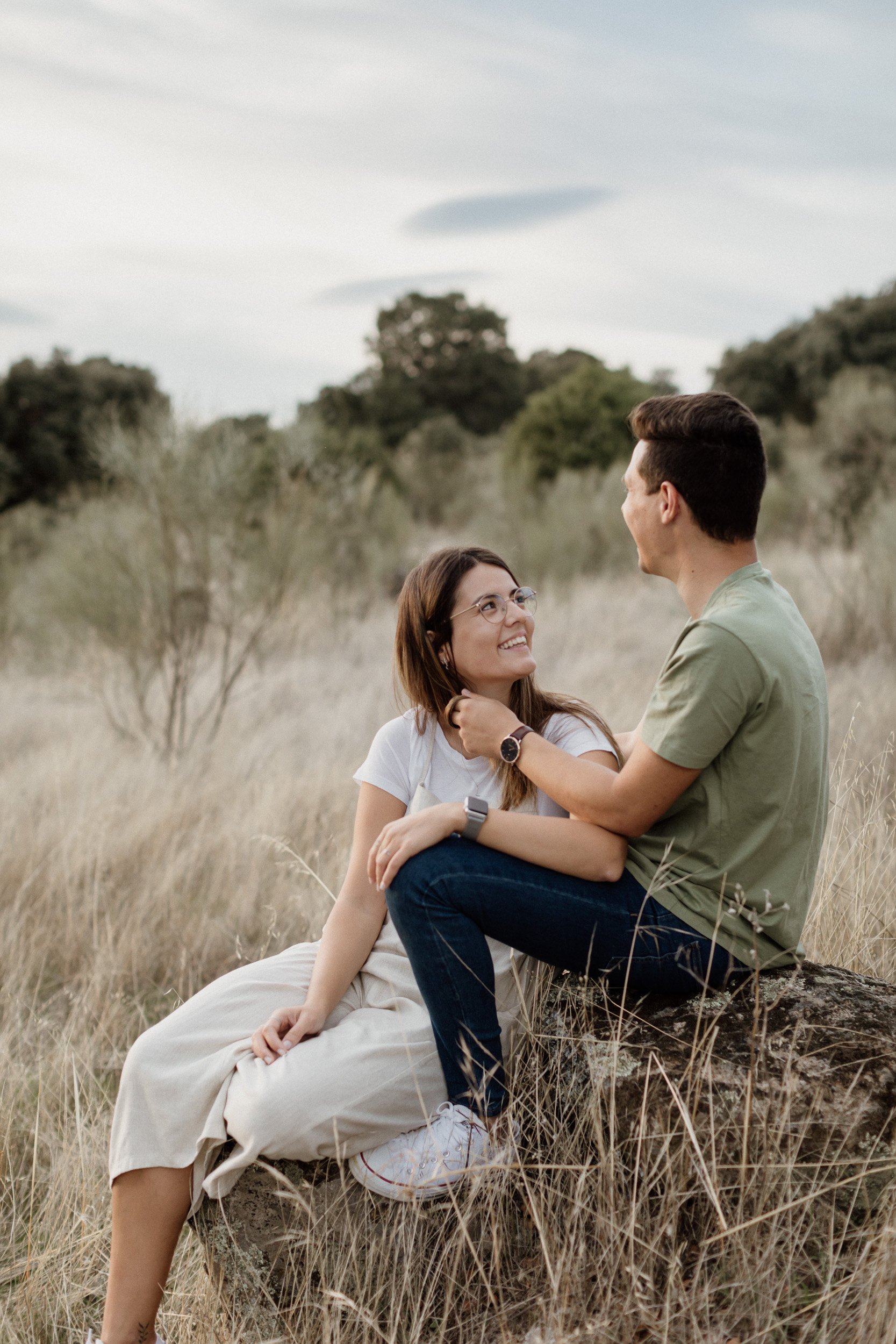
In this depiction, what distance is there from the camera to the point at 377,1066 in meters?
2.02

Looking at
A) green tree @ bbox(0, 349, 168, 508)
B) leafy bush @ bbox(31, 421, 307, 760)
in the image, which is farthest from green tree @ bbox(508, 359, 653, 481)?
leafy bush @ bbox(31, 421, 307, 760)

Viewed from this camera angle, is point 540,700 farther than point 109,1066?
No

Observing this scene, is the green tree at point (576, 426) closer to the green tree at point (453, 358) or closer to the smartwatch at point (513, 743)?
the green tree at point (453, 358)

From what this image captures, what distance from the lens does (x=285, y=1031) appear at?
2.16 metres

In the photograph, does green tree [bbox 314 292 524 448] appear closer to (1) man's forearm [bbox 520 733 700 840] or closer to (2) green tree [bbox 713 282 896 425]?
(2) green tree [bbox 713 282 896 425]

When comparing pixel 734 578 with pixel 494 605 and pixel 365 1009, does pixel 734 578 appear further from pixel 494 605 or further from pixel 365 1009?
pixel 365 1009

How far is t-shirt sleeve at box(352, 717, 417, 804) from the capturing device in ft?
7.87

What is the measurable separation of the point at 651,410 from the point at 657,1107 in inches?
54.9

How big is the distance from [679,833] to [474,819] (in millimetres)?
431

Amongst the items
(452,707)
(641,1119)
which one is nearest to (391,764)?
(452,707)

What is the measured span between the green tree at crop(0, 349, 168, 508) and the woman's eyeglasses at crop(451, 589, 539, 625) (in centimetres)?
1544

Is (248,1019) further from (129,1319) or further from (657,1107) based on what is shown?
(657,1107)

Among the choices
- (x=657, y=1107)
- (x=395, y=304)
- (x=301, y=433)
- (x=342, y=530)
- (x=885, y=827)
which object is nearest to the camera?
(x=657, y=1107)

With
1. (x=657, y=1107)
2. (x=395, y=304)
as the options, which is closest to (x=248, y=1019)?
(x=657, y=1107)
